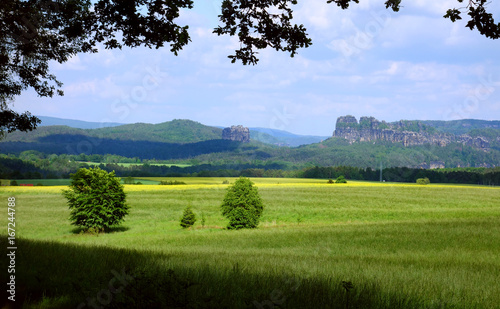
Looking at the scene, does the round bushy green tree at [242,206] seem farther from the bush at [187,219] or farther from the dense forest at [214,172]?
the dense forest at [214,172]

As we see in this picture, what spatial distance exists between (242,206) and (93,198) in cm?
1349

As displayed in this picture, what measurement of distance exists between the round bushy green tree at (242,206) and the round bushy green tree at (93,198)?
32.6 feet

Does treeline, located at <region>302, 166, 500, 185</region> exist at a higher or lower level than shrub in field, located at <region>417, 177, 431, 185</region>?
higher

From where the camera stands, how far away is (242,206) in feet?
124

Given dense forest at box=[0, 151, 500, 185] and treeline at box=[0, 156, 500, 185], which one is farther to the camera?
treeline at box=[0, 156, 500, 185]

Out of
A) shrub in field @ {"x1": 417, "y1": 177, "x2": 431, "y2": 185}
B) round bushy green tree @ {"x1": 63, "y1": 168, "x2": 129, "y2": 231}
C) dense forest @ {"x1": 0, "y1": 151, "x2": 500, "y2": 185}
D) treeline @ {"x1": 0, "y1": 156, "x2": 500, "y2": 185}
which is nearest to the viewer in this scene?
round bushy green tree @ {"x1": 63, "y1": 168, "x2": 129, "y2": 231}

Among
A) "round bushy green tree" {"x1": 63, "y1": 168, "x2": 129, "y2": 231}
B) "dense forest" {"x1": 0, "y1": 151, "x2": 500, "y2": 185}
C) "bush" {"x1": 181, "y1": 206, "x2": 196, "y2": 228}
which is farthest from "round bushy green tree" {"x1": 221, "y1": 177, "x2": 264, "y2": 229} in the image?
"dense forest" {"x1": 0, "y1": 151, "x2": 500, "y2": 185}

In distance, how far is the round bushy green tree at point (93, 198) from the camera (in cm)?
3525

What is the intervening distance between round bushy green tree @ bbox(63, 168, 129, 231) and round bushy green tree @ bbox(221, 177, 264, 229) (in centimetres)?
995

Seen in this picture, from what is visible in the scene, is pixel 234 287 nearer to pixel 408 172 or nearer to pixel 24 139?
pixel 408 172

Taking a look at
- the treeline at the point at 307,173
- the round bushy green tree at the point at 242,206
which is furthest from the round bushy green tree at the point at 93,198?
the treeline at the point at 307,173

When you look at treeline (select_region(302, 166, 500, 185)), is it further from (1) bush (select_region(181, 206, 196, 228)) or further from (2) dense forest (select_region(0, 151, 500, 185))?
(1) bush (select_region(181, 206, 196, 228))

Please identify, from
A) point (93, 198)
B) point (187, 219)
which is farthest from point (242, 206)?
point (93, 198)

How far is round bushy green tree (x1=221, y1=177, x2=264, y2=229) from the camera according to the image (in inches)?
1479
